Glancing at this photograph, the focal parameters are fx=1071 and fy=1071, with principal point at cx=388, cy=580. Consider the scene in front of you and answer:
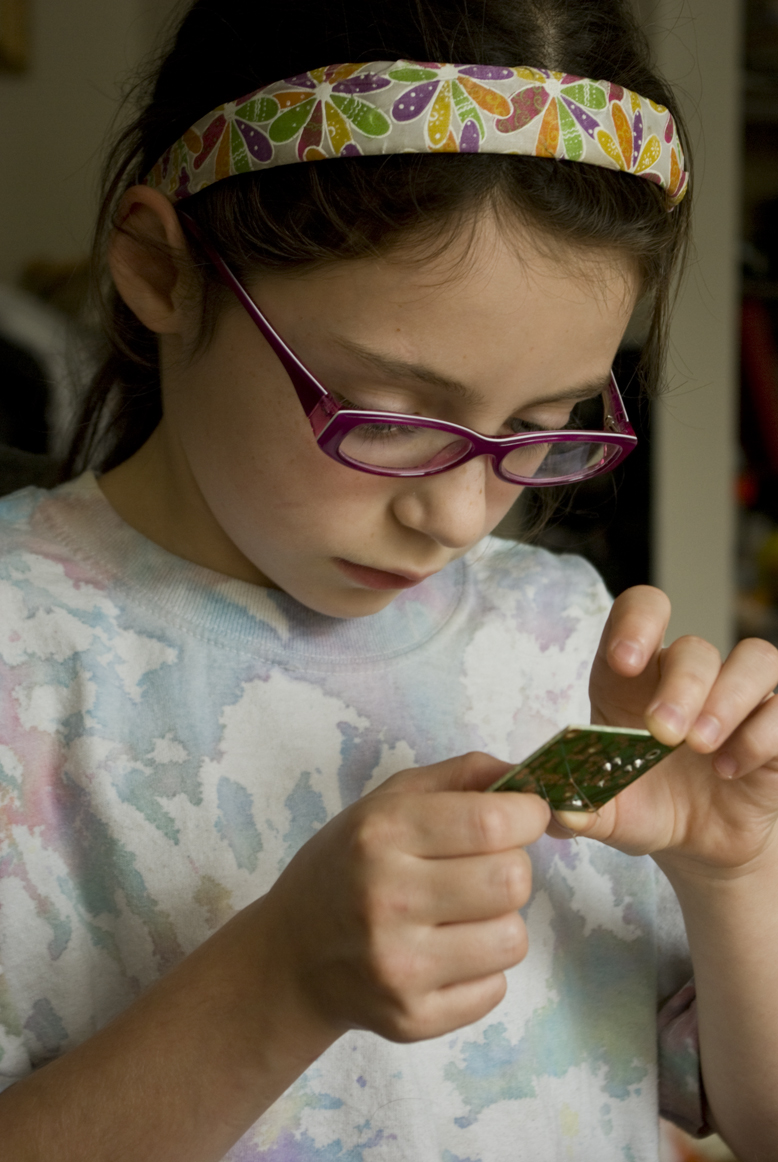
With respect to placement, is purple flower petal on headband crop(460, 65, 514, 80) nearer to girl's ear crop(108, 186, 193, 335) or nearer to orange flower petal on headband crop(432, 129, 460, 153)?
orange flower petal on headband crop(432, 129, 460, 153)

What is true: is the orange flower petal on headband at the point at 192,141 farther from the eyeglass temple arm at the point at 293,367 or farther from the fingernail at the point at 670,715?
the fingernail at the point at 670,715

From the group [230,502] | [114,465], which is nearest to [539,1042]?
[230,502]

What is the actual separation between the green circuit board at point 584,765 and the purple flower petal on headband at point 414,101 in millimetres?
414

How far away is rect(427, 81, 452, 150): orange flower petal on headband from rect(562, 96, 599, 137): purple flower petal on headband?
0.08m

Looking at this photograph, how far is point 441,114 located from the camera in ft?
2.29

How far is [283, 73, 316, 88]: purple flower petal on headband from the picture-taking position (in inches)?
28.5

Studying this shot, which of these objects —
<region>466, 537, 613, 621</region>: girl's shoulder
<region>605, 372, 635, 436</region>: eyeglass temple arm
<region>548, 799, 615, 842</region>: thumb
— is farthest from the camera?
<region>466, 537, 613, 621</region>: girl's shoulder

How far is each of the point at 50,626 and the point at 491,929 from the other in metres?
0.49

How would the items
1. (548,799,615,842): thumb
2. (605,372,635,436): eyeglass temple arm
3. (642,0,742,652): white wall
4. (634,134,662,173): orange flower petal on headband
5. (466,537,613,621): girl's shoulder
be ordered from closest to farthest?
(548,799,615,842): thumb → (634,134,662,173): orange flower petal on headband → (605,372,635,436): eyeglass temple arm → (466,537,613,621): girl's shoulder → (642,0,742,652): white wall

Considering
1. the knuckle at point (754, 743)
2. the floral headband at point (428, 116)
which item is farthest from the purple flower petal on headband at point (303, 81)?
the knuckle at point (754, 743)

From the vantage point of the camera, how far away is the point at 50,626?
906 mm

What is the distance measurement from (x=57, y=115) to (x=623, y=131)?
2464 mm

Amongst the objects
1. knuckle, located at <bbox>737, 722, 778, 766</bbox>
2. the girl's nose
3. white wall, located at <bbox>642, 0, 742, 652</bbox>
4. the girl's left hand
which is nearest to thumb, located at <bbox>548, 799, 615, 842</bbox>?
the girl's left hand

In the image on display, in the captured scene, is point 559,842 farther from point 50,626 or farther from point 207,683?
point 50,626
